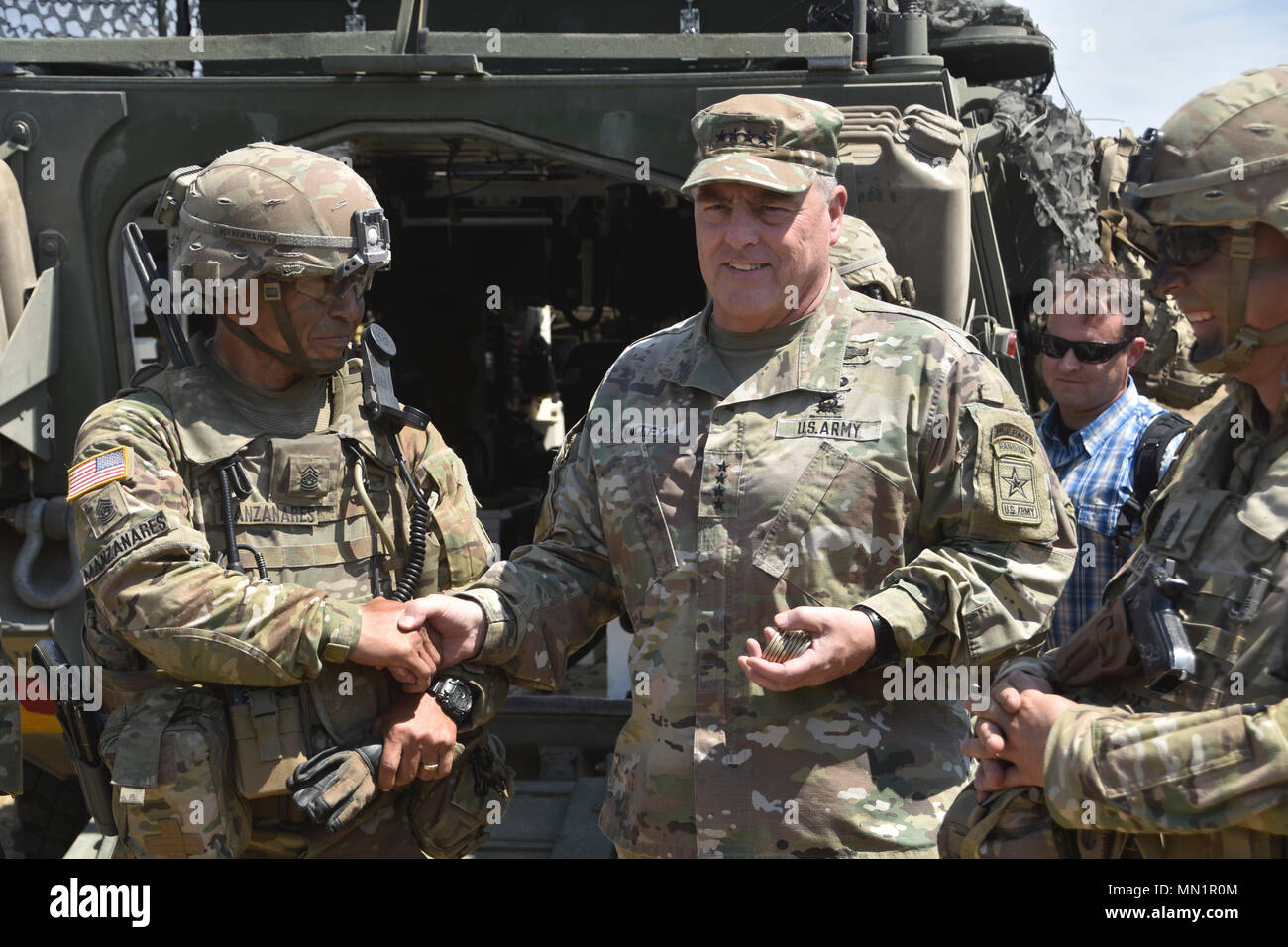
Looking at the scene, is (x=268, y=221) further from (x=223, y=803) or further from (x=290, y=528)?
(x=223, y=803)

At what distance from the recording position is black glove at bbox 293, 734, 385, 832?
263 centimetres

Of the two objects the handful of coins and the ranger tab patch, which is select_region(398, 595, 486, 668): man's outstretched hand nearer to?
the handful of coins

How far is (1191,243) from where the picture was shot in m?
1.98

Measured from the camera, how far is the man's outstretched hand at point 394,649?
259 cm

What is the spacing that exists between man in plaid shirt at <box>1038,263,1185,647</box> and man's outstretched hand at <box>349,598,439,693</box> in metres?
1.64

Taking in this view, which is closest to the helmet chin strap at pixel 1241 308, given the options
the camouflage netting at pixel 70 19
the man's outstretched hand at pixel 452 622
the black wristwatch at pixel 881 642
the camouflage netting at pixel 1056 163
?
the black wristwatch at pixel 881 642

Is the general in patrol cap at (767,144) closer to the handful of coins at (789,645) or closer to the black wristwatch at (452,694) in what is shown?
the handful of coins at (789,645)

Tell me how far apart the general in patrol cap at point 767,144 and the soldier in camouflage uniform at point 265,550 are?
800mm

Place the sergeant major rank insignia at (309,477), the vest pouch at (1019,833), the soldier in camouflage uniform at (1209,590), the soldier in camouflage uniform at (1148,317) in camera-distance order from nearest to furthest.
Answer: the soldier in camouflage uniform at (1209,590)
the vest pouch at (1019,833)
the sergeant major rank insignia at (309,477)
the soldier in camouflage uniform at (1148,317)

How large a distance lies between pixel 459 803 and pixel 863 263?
70.8 inches

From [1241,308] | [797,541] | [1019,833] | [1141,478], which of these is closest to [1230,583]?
[1241,308]

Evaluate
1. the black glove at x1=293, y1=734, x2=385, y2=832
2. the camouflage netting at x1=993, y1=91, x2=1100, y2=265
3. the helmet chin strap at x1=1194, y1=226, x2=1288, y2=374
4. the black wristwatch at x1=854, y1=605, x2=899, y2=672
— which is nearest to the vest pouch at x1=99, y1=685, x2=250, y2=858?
the black glove at x1=293, y1=734, x2=385, y2=832

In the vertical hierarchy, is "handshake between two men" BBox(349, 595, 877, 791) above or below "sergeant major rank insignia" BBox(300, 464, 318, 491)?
below

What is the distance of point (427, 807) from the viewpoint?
115 inches
